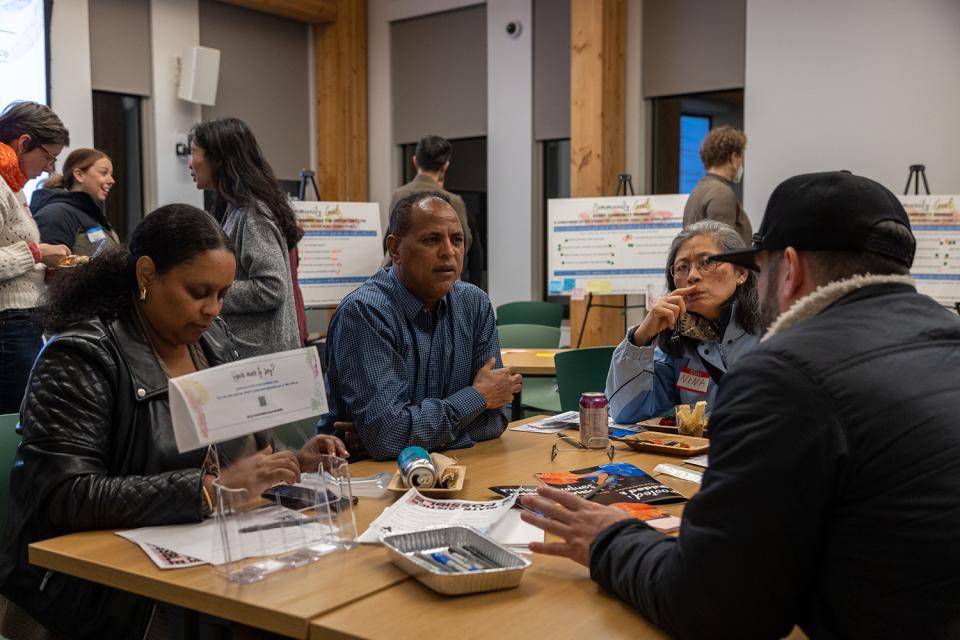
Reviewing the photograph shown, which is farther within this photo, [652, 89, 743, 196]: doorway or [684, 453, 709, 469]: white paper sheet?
[652, 89, 743, 196]: doorway

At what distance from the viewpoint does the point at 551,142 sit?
830 cm

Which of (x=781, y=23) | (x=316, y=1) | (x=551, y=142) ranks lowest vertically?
(x=551, y=142)

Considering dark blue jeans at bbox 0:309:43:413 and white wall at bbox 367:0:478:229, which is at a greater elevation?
white wall at bbox 367:0:478:229

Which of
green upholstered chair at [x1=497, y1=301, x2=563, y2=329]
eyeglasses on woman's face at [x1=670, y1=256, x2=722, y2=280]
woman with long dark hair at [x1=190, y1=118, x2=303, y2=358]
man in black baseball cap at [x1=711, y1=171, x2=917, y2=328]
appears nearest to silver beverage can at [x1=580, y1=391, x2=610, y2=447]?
eyeglasses on woman's face at [x1=670, y1=256, x2=722, y2=280]

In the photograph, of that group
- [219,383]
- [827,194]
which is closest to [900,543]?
[827,194]

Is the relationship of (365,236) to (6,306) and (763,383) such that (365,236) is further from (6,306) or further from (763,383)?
(763,383)

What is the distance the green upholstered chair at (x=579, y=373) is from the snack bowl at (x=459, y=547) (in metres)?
2.41

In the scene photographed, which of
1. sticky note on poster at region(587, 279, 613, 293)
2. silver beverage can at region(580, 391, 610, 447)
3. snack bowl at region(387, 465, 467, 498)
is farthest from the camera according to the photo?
sticky note on poster at region(587, 279, 613, 293)

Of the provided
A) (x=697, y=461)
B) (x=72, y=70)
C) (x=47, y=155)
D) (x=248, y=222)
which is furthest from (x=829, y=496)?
(x=72, y=70)

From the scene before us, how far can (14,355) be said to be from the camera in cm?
367

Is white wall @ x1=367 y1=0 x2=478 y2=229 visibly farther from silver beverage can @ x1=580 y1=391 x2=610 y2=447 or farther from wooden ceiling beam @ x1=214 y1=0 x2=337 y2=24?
silver beverage can @ x1=580 y1=391 x2=610 y2=447

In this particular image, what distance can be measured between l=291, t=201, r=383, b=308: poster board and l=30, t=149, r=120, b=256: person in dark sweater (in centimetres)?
228

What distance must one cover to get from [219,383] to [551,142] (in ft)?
22.9

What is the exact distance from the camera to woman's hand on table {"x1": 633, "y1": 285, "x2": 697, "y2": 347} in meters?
2.97
